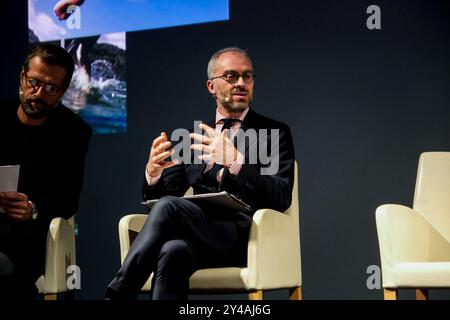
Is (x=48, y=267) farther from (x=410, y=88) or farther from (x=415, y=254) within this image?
(x=410, y=88)

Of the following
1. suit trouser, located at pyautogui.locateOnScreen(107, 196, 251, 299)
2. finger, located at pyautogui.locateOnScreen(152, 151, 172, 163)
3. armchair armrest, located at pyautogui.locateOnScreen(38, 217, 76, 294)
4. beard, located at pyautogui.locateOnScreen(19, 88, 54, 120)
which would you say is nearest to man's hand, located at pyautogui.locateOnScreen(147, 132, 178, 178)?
finger, located at pyautogui.locateOnScreen(152, 151, 172, 163)

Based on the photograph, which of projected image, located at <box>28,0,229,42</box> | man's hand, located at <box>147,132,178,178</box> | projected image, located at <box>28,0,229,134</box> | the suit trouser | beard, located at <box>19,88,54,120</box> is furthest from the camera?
projected image, located at <box>28,0,229,134</box>

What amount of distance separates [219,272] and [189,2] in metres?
2.11

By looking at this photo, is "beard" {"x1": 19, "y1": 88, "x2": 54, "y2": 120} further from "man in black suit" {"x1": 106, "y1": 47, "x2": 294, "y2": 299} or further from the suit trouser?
the suit trouser

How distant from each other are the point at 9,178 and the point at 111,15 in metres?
1.93

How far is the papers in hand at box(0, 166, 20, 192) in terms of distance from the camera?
9.89 ft

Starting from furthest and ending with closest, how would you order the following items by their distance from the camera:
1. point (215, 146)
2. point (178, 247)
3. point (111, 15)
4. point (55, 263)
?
point (111, 15), point (55, 263), point (215, 146), point (178, 247)

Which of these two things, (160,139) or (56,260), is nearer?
(160,139)

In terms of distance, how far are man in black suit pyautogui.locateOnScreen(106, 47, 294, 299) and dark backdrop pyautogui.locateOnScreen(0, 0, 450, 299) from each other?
3.00 ft

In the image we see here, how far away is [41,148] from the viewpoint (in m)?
3.36

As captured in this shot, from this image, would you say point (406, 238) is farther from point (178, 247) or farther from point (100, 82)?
point (100, 82)

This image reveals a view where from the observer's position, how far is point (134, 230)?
326cm

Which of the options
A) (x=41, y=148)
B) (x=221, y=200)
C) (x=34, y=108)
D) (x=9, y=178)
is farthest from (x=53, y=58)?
(x=221, y=200)

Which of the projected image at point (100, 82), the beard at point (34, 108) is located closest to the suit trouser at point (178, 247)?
the beard at point (34, 108)
